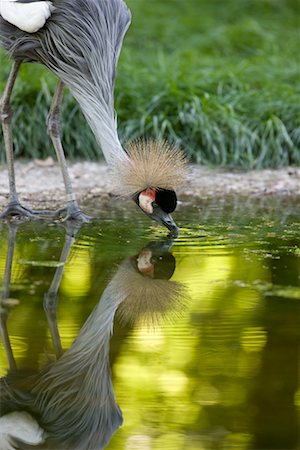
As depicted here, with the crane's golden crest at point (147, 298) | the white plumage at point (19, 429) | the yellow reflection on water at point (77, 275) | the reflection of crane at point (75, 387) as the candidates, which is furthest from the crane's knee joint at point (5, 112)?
the white plumage at point (19, 429)

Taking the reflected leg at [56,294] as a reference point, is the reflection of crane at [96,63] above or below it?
above

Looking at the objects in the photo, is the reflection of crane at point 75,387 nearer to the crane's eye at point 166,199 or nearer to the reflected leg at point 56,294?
the reflected leg at point 56,294

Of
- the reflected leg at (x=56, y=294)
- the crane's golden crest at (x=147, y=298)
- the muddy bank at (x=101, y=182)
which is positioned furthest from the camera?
the muddy bank at (x=101, y=182)

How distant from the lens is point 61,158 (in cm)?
594

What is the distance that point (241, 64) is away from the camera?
29.1ft

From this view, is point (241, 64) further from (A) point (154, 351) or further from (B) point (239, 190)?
(A) point (154, 351)

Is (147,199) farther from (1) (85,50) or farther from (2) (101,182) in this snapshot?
(2) (101,182)

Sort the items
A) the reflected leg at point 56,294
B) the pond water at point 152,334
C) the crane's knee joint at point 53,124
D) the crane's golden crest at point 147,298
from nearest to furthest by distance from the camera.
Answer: the pond water at point 152,334, the reflected leg at point 56,294, the crane's golden crest at point 147,298, the crane's knee joint at point 53,124

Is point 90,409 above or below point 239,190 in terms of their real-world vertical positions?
above

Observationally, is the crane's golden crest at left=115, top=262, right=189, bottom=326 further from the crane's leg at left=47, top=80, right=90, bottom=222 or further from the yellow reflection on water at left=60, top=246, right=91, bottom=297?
the crane's leg at left=47, top=80, right=90, bottom=222

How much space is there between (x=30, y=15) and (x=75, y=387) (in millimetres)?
2692

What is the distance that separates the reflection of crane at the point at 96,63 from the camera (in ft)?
17.6

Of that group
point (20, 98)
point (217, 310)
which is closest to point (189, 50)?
point (20, 98)

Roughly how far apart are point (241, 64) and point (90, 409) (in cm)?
605
